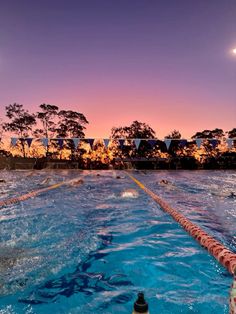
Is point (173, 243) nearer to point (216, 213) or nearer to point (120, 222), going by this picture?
point (120, 222)

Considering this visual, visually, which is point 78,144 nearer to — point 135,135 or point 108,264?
point 135,135

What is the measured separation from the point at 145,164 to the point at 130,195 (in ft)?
104

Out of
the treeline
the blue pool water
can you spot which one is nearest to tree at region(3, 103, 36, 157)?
the treeline

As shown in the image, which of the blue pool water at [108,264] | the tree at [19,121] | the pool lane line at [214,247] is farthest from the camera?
the tree at [19,121]

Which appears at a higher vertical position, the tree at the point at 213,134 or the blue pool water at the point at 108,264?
the tree at the point at 213,134

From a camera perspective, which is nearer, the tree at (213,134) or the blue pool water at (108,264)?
the blue pool water at (108,264)

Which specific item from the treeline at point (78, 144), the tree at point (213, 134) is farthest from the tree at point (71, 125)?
the tree at point (213, 134)

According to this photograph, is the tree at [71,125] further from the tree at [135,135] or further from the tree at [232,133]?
the tree at [232,133]

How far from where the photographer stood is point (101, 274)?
4094 mm

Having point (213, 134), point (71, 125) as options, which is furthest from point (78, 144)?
point (213, 134)

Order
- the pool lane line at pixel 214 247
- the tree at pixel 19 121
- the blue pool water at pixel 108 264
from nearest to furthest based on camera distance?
the blue pool water at pixel 108 264 < the pool lane line at pixel 214 247 < the tree at pixel 19 121

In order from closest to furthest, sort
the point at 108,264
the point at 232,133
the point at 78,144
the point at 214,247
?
the point at 108,264, the point at 214,247, the point at 78,144, the point at 232,133

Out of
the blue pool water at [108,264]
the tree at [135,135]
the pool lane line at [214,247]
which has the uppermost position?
the tree at [135,135]

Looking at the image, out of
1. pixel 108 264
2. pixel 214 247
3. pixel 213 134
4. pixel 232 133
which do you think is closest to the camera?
pixel 108 264
